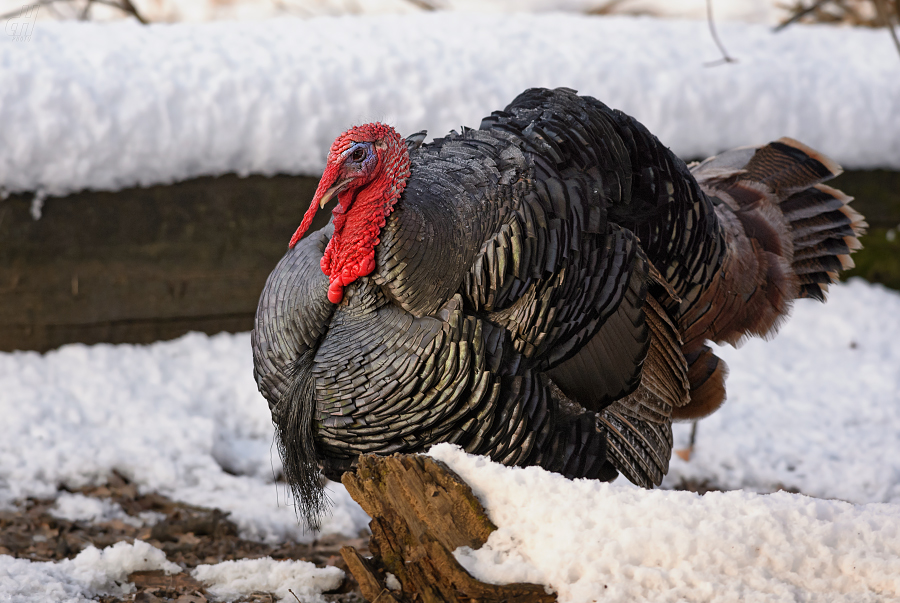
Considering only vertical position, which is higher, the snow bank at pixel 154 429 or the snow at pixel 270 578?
the snow at pixel 270 578

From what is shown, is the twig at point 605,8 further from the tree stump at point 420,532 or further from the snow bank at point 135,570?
the tree stump at point 420,532

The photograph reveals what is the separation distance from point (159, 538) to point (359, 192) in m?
1.66

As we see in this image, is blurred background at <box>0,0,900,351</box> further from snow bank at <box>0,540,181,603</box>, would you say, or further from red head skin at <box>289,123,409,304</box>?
red head skin at <box>289,123,409,304</box>

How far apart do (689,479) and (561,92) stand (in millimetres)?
2016

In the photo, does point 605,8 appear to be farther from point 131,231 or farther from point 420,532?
point 420,532

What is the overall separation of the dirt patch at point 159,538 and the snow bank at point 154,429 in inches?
2.6

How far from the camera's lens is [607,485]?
208cm

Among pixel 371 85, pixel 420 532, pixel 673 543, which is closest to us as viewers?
pixel 673 543

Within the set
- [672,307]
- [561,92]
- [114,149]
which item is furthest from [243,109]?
[672,307]

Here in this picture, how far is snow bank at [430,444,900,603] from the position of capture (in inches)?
72.4

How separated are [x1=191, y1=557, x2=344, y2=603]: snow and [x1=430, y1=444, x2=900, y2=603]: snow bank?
0.93 m

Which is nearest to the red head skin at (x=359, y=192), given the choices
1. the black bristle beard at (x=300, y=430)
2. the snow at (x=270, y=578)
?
the black bristle beard at (x=300, y=430)

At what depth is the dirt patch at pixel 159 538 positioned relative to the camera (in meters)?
2.97

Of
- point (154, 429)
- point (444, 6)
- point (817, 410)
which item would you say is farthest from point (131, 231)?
point (444, 6)
